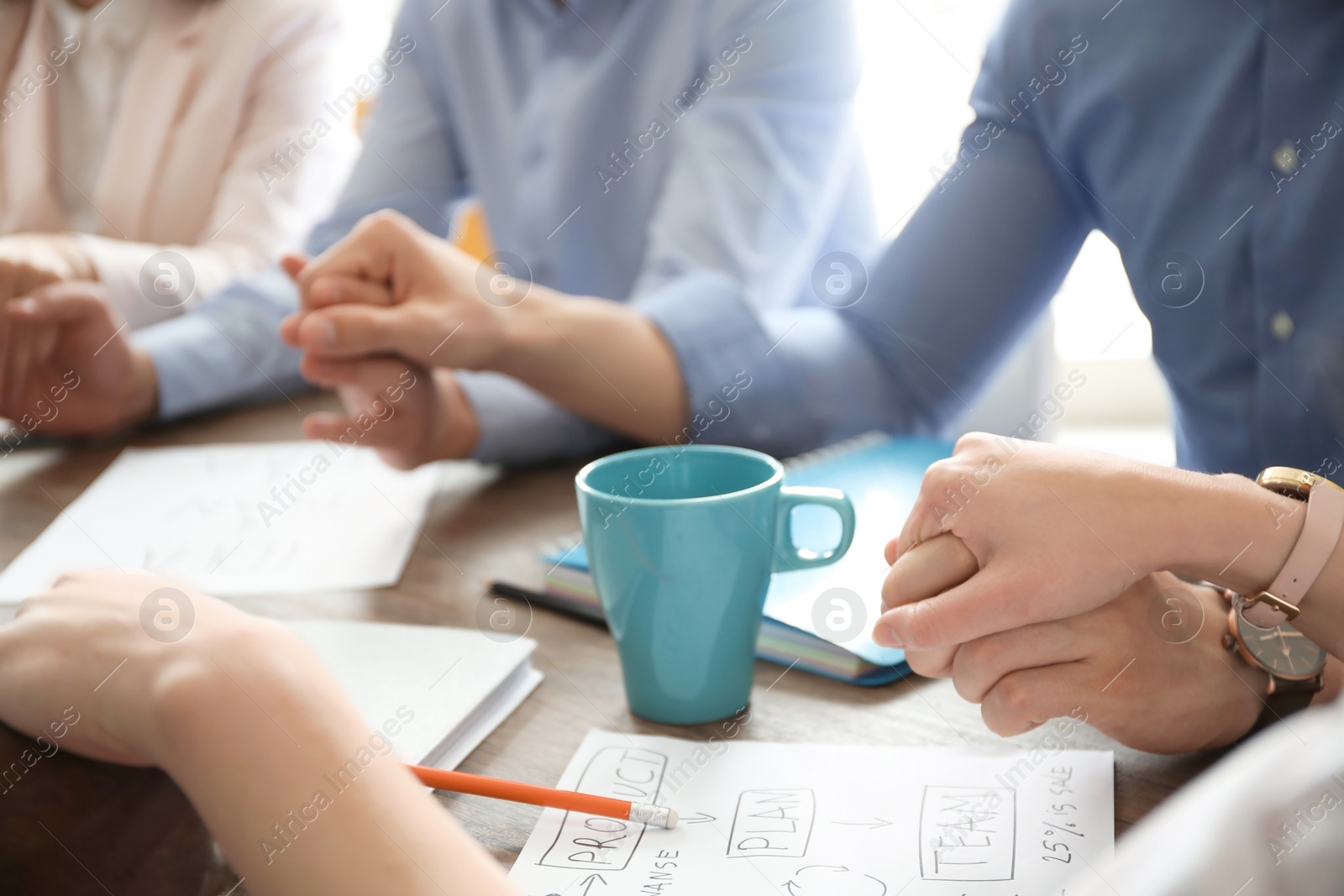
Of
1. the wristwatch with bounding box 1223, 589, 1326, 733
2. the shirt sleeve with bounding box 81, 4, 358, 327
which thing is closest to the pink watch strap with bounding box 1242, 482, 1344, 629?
the wristwatch with bounding box 1223, 589, 1326, 733

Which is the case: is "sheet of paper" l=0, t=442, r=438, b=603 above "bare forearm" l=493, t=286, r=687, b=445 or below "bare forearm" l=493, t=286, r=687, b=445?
below

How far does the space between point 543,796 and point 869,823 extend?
13 centimetres

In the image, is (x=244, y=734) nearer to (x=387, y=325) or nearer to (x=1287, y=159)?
(x=387, y=325)

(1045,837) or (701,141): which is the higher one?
(701,141)

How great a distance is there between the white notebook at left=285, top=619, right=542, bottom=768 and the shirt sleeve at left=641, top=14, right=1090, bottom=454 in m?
0.36

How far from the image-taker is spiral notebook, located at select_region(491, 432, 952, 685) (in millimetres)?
511

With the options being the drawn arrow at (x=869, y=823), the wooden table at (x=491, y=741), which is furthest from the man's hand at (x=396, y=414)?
the drawn arrow at (x=869, y=823)

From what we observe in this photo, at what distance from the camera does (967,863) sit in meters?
0.37

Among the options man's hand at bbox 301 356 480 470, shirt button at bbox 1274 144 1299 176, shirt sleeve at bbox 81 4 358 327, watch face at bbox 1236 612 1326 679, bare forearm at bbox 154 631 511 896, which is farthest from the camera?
shirt sleeve at bbox 81 4 358 327

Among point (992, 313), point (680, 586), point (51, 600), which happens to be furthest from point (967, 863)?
point (992, 313)

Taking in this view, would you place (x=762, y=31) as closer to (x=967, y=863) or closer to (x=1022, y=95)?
(x=1022, y=95)

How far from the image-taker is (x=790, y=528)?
49 cm

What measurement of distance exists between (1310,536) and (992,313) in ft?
1.47

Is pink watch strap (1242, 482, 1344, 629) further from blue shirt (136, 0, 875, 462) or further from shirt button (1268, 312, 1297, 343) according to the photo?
blue shirt (136, 0, 875, 462)
